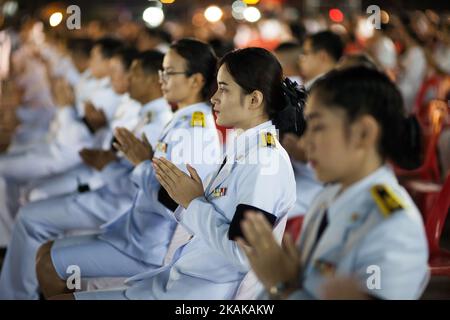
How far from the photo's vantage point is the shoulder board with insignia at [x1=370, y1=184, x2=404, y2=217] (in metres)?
1.39

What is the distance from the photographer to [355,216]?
1437 millimetres

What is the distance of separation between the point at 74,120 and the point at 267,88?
2558mm

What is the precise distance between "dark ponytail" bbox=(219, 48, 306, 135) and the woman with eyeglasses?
0.54 m

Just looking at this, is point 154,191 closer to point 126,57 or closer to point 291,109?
point 291,109

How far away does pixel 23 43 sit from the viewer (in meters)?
9.78

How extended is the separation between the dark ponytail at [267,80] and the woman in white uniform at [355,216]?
621 millimetres

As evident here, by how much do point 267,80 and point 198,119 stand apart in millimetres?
648

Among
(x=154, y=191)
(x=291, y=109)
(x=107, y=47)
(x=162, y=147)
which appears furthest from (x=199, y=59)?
(x=107, y=47)

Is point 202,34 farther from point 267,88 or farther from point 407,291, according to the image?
point 407,291

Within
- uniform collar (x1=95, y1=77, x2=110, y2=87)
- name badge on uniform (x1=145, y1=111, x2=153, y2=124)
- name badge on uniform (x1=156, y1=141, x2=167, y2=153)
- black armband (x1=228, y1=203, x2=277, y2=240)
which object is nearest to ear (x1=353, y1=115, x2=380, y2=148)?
black armband (x1=228, y1=203, x2=277, y2=240)

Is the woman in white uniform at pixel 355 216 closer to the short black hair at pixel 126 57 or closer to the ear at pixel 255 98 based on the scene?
the ear at pixel 255 98

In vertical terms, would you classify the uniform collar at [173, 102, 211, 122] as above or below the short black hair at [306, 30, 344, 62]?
below

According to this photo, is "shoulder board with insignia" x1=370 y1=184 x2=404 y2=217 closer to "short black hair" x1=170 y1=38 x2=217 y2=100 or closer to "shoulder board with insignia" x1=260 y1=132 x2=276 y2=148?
"shoulder board with insignia" x1=260 y1=132 x2=276 y2=148

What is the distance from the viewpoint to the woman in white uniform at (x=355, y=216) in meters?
1.39
